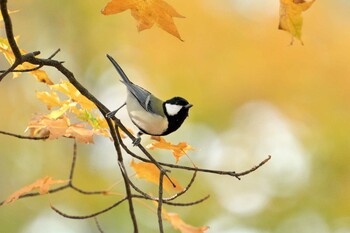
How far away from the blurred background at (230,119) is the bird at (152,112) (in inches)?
A: 103

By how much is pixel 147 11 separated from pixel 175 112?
0.53 m

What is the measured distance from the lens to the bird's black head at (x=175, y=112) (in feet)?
5.18

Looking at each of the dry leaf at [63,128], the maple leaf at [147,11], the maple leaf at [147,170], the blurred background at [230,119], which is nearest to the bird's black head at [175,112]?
the maple leaf at [147,170]

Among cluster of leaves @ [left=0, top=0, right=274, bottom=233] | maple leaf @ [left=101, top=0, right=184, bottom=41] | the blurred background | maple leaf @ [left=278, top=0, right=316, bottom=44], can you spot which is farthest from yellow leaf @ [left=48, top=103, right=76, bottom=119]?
the blurred background

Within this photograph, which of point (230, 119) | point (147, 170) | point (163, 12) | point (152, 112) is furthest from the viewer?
point (230, 119)

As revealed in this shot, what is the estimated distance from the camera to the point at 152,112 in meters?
1.61

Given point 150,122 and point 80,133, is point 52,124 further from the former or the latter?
point 150,122

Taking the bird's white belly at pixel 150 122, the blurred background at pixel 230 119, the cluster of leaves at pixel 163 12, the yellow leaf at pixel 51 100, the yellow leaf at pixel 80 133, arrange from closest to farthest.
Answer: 1. the cluster of leaves at pixel 163 12
2. the yellow leaf at pixel 80 133
3. the yellow leaf at pixel 51 100
4. the bird's white belly at pixel 150 122
5. the blurred background at pixel 230 119

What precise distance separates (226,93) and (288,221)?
919 mm

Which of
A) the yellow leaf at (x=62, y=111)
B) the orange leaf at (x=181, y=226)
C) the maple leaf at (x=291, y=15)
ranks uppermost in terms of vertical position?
the maple leaf at (x=291, y=15)

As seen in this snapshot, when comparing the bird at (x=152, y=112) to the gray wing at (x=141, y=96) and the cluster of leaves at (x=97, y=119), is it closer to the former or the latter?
the gray wing at (x=141, y=96)

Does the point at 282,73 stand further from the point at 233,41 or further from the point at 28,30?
the point at 28,30

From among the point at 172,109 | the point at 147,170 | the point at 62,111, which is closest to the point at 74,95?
the point at 62,111

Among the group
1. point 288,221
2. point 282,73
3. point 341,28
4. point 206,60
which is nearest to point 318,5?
point 341,28
